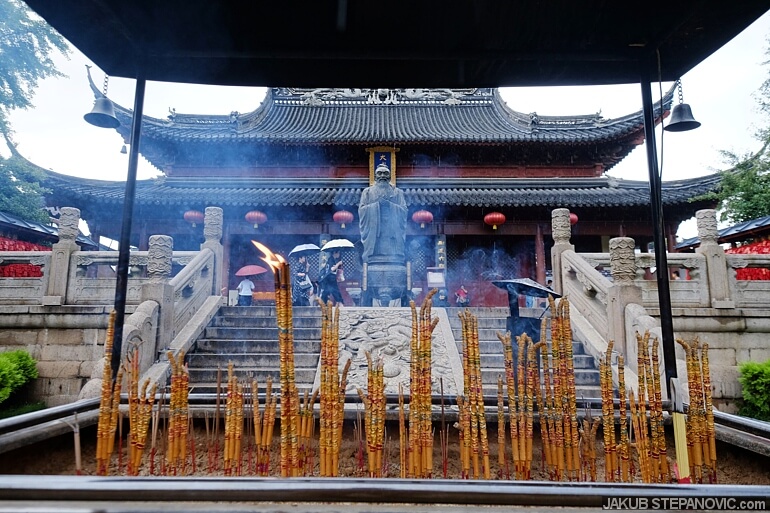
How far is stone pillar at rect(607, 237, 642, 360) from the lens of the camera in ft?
18.0

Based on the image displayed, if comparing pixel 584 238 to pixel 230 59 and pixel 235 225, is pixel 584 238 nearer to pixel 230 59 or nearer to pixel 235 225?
pixel 235 225

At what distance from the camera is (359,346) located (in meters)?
5.64

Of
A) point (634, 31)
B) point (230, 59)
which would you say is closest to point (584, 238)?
point (634, 31)

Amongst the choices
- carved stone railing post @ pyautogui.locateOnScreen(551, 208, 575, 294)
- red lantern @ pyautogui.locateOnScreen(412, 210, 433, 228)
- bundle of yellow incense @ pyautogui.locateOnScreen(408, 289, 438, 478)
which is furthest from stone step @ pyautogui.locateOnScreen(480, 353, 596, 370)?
red lantern @ pyautogui.locateOnScreen(412, 210, 433, 228)

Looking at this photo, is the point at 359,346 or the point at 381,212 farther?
the point at 381,212

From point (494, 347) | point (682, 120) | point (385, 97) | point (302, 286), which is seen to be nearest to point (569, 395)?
point (682, 120)

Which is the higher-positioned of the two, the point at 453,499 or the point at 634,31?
the point at 634,31

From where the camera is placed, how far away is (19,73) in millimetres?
12352

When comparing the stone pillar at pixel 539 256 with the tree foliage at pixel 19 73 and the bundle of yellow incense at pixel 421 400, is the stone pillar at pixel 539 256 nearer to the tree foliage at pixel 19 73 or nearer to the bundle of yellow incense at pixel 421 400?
the bundle of yellow incense at pixel 421 400

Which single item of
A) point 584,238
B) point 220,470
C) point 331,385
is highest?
point 584,238

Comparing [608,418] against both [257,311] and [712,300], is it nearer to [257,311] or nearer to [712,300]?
[257,311]

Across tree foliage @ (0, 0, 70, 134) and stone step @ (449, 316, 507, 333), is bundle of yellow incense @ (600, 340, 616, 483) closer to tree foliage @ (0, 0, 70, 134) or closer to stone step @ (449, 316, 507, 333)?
stone step @ (449, 316, 507, 333)

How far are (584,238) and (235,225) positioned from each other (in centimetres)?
1105

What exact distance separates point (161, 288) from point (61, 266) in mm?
2688
